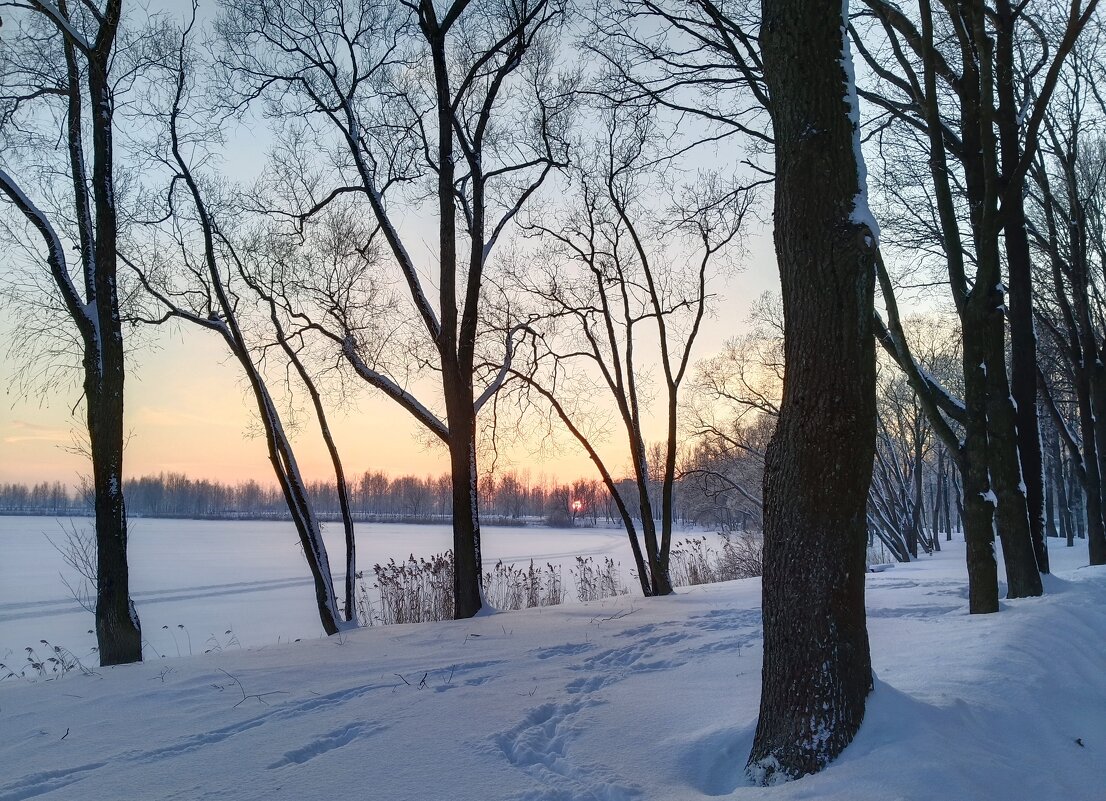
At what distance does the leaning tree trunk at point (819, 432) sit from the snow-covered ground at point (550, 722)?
0.76 ft

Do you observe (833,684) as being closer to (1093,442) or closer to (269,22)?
(269,22)

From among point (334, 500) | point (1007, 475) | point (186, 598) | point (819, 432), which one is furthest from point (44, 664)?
point (334, 500)

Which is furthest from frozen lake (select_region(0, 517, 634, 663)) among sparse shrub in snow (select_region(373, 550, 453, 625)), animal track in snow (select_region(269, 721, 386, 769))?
animal track in snow (select_region(269, 721, 386, 769))

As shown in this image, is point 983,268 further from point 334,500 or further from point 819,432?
point 334,500

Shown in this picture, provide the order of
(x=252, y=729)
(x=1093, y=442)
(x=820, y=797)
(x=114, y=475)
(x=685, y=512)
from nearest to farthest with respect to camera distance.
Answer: (x=820, y=797) → (x=252, y=729) → (x=114, y=475) → (x=1093, y=442) → (x=685, y=512)

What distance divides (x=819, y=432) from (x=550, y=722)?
206cm

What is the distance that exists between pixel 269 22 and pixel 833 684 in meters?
10.8

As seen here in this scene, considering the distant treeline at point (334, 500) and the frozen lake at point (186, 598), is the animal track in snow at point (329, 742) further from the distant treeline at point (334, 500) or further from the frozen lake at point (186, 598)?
the distant treeline at point (334, 500)

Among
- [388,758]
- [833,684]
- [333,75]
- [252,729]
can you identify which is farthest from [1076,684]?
[333,75]

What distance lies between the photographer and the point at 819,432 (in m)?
2.78

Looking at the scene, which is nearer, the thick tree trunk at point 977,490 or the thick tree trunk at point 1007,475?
the thick tree trunk at point 977,490

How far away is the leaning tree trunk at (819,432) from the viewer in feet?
8.91

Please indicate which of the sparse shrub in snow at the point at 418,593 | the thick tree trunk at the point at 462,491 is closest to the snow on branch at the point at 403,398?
the thick tree trunk at the point at 462,491

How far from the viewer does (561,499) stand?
10362 centimetres
